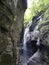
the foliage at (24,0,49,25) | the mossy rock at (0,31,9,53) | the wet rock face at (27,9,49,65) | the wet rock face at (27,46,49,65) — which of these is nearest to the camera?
the mossy rock at (0,31,9,53)

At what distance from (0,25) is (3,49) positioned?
3.62ft

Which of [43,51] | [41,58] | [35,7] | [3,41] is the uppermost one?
[35,7]

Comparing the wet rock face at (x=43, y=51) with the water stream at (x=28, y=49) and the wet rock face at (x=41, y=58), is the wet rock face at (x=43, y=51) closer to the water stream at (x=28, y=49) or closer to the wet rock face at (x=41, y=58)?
the wet rock face at (x=41, y=58)

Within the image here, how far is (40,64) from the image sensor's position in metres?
18.1

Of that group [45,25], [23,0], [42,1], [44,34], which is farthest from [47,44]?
[23,0]

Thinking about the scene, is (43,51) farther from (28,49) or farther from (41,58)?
(28,49)

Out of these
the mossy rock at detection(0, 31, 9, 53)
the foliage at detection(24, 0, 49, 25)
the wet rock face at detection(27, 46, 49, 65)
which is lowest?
the wet rock face at detection(27, 46, 49, 65)

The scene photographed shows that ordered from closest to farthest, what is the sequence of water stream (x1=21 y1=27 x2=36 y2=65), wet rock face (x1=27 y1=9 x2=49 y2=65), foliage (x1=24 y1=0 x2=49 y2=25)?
wet rock face (x1=27 y1=9 x2=49 y2=65)
foliage (x1=24 y1=0 x2=49 y2=25)
water stream (x1=21 y1=27 x2=36 y2=65)

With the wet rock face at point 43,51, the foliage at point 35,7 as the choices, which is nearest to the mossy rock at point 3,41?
the wet rock face at point 43,51

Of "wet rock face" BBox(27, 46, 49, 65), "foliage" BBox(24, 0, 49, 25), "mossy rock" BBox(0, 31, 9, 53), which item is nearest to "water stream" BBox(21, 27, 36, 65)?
"foliage" BBox(24, 0, 49, 25)

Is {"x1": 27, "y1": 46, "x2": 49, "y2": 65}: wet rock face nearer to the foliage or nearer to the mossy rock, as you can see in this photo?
the foliage

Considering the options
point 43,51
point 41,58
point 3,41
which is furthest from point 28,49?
point 3,41

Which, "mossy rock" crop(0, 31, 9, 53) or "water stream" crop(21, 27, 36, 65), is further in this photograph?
"water stream" crop(21, 27, 36, 65)

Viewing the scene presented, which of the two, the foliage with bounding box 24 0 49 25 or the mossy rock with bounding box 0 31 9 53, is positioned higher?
the foliage with bounding box 24 0 49 25
